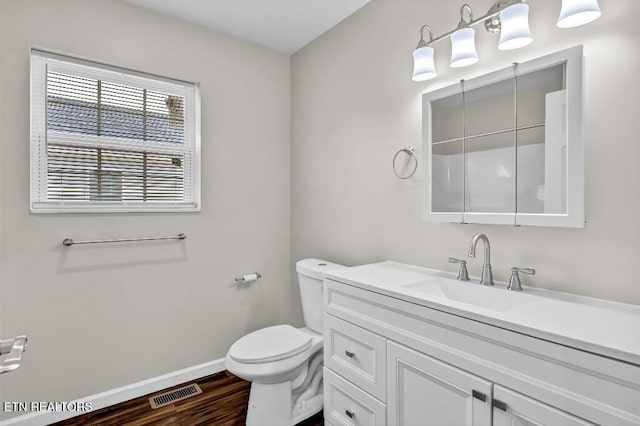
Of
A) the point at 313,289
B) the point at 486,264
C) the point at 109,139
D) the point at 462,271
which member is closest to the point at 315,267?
the point at 313,289

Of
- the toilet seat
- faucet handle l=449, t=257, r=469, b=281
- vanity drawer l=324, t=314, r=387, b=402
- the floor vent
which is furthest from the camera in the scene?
the floor vent

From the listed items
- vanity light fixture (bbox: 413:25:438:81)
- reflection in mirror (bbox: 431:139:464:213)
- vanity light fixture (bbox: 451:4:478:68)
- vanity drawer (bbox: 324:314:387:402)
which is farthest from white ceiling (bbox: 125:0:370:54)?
vanity drawer (bbox: 324:314:387:402)

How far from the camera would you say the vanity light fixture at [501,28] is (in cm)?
112

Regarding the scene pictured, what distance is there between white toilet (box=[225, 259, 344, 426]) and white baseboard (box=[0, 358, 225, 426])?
688 millimetres

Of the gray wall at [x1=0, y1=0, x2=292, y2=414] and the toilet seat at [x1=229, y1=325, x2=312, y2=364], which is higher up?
the gray wall at [x1=0, y1=0, x2=292, y2=414]

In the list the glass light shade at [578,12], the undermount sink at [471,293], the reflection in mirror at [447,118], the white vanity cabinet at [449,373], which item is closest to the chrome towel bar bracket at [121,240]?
the white vanity cabinet at [449,373]

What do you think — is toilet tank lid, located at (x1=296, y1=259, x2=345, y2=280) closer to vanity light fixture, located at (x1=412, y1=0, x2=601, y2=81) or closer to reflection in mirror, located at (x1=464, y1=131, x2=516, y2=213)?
reflection in mirror, located at (x1=464, y1=131, x2=516, y2=213)

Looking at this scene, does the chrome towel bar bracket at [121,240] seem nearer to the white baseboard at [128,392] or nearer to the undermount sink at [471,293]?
the white baseboard at [128,392]

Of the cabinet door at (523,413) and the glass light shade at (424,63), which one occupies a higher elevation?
the glass light shade at (424,63)

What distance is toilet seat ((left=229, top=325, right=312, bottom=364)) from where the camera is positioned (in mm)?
1713

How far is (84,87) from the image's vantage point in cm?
196

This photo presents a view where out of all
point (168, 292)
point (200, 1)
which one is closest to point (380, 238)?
point (168, 292)

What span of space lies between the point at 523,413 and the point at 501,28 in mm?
1367

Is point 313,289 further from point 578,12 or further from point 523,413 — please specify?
point 578,12
